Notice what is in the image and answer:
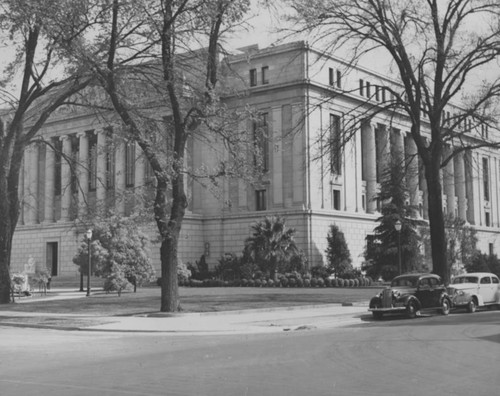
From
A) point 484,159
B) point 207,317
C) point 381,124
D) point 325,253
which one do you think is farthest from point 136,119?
point 484,159

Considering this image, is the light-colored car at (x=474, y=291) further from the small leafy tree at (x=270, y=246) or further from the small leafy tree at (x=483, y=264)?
the small leafy tree at (x=483, y=264)

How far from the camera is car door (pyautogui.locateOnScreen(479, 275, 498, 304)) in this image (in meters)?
26.5

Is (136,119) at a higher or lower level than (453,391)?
higher

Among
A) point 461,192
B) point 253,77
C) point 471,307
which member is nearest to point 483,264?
point 253,77

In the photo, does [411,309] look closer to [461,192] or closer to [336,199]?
[336,199]

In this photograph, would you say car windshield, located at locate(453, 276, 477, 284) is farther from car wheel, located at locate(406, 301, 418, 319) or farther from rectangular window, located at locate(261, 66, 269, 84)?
rectangular window, located at locate(261, 66, 269, 84)

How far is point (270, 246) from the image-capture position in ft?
176

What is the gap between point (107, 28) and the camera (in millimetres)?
24562

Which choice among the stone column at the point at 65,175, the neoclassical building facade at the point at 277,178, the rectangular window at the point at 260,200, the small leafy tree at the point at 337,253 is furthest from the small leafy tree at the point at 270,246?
the stone column at the point at 65,175

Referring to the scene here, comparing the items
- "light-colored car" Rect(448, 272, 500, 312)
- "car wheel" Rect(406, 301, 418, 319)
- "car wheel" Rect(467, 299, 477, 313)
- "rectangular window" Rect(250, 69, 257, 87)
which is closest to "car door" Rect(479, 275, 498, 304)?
"light-colored car" Rect(448, 272, 500, 312)

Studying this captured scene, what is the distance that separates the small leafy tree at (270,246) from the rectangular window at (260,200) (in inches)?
513

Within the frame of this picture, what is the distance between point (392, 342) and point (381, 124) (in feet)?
200

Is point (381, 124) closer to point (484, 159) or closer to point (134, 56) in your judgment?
point (484, 159)

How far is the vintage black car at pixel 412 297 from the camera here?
73.5 ft
